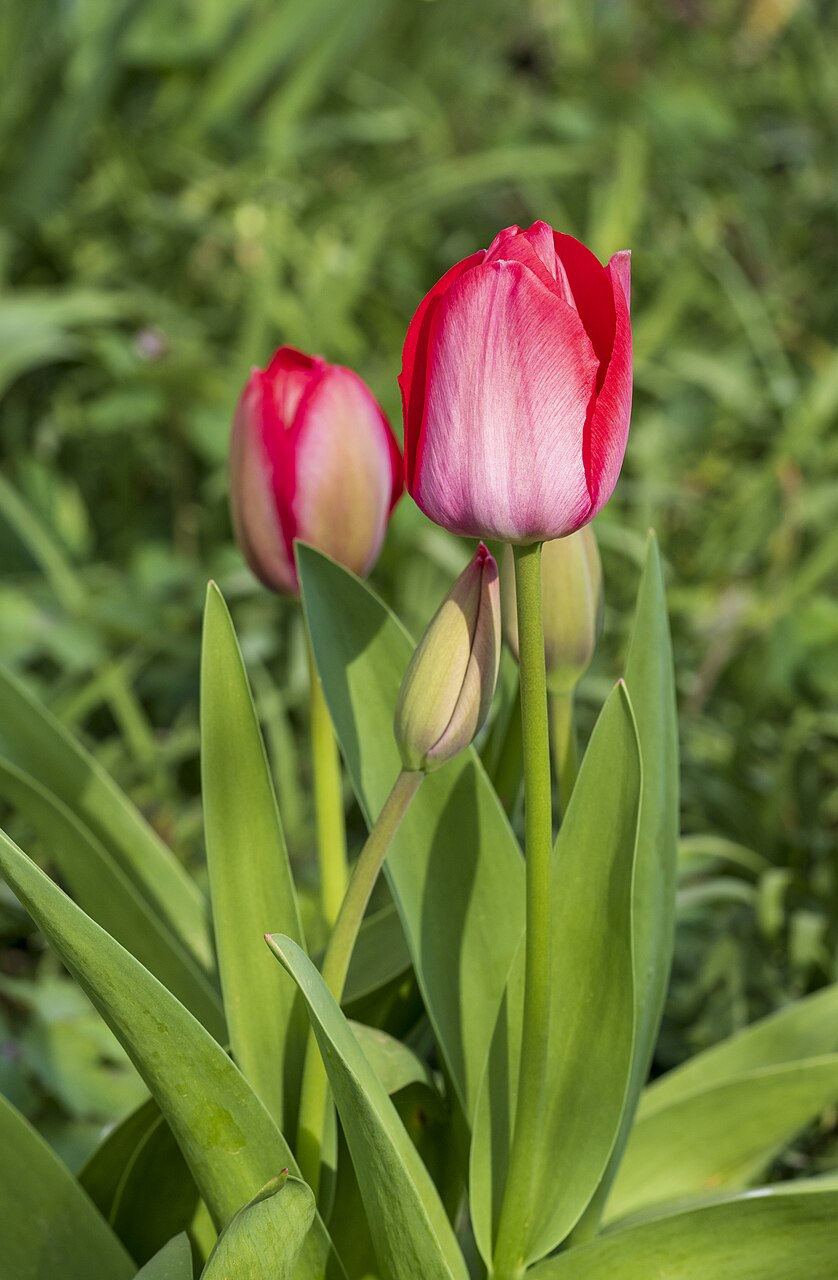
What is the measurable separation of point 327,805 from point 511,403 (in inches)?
10.8

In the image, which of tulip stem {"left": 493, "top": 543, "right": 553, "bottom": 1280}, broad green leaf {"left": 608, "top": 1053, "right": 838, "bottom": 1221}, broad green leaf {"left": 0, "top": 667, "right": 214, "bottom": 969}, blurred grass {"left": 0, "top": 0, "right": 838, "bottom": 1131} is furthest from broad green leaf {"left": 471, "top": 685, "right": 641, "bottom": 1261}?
blurred grass {"left": 0, "top": 0, "right": 838, "bottom": 1131}

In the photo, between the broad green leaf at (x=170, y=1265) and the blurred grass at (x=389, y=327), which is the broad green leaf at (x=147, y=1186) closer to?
the broad green leaf at (x=170, y=1265)

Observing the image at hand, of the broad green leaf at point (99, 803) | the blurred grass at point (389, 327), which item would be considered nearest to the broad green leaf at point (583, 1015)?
the broad green leaf at point (99, 803)

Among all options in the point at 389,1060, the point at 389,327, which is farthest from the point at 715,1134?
the point at 389,327

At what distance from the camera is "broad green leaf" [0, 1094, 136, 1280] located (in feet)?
1.77

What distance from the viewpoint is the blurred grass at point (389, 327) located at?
4.24ft

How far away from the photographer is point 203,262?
2125mm

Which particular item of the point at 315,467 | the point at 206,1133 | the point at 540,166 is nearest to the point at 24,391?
the point at 540,166

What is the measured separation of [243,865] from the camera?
22.9 inches

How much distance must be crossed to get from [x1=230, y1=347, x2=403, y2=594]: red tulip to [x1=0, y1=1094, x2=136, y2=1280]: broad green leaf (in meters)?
0.27

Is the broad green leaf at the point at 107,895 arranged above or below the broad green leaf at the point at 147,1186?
above

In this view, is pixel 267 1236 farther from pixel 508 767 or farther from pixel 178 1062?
pixel 508 767

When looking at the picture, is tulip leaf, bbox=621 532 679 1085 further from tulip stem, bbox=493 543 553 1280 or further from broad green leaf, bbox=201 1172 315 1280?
broad green leaf, bbox=201 1172 315 1280

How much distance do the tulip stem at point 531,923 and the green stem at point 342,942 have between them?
0.15 feet
